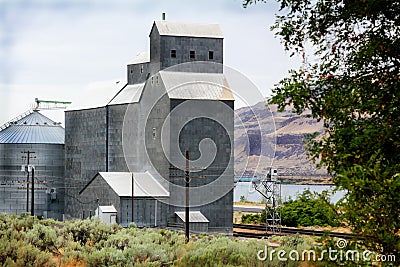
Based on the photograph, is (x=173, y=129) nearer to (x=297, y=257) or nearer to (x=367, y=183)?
(x=297, y=257)

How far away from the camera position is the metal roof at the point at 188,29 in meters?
49.2

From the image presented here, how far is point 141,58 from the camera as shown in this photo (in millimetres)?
53031

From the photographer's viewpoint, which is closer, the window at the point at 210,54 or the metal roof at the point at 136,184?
the metal roof at the point at 136,184

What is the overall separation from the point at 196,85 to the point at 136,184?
653 cm

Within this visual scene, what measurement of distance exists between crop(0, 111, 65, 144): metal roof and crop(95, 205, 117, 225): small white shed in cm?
1826

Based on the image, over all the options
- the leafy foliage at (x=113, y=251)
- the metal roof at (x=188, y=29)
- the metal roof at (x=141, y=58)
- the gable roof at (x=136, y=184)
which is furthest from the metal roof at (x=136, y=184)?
the leafy foliage at (x=113, y=251)

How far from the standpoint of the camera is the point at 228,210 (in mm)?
47531

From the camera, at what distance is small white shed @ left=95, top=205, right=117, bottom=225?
44781mm

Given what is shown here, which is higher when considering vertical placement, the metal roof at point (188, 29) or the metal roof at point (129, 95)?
the metal roof at point (188, 29)

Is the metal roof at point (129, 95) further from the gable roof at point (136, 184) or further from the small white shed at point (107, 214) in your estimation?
the small white shed at point (107, 214)

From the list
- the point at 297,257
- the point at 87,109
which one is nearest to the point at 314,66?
the point at 297,257

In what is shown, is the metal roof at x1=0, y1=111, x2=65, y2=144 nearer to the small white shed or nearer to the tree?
the small white shed

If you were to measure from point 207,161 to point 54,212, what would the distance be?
17.5 metres

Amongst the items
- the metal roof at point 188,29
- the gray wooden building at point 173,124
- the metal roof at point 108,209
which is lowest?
the metal roof at point 108,209
